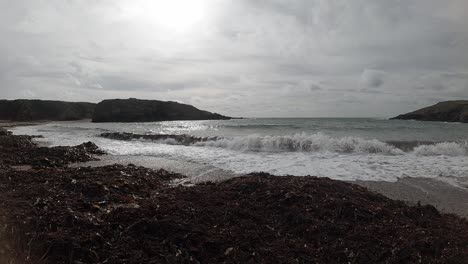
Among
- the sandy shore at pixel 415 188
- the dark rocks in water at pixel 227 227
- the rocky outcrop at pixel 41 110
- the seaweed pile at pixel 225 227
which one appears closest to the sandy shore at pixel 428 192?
the sandy shore at pixel 415 188

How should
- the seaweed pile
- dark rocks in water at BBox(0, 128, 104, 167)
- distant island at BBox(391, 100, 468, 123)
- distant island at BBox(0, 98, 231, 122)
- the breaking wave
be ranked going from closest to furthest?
the seaweed pile → dark rocks in water at BBox(0, 128, 104, 167) → the breaking wave → distant island at BBox(391, 100, 468, 123) → distant island at BBox(0, 98, 231, 122)

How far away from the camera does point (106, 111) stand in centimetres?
8831

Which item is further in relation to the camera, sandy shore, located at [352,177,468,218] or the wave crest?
the wave crest

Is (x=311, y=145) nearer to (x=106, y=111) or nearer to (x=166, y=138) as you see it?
(x=166, y=138)

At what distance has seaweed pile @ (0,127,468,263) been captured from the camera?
4.65 m

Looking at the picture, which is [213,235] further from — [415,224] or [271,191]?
[415,224]

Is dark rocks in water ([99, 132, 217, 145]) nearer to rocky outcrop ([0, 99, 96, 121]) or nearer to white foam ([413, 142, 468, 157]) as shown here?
white foam ([413, 142, 468, 157])

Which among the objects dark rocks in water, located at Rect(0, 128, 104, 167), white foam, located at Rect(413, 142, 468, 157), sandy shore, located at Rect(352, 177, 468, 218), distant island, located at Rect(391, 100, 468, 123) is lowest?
sandy shore, located at Rect(352, 177, 468, 218)

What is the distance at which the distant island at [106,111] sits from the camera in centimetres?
8544

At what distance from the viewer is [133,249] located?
473 cm

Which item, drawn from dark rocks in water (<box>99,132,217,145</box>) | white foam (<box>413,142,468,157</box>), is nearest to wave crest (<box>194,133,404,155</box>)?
white foam (<box>413,142,468,157</box>)

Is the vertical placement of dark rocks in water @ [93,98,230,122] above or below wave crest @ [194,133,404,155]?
above

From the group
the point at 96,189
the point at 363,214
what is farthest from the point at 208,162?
the point at 363,214

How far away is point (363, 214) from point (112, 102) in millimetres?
93038
